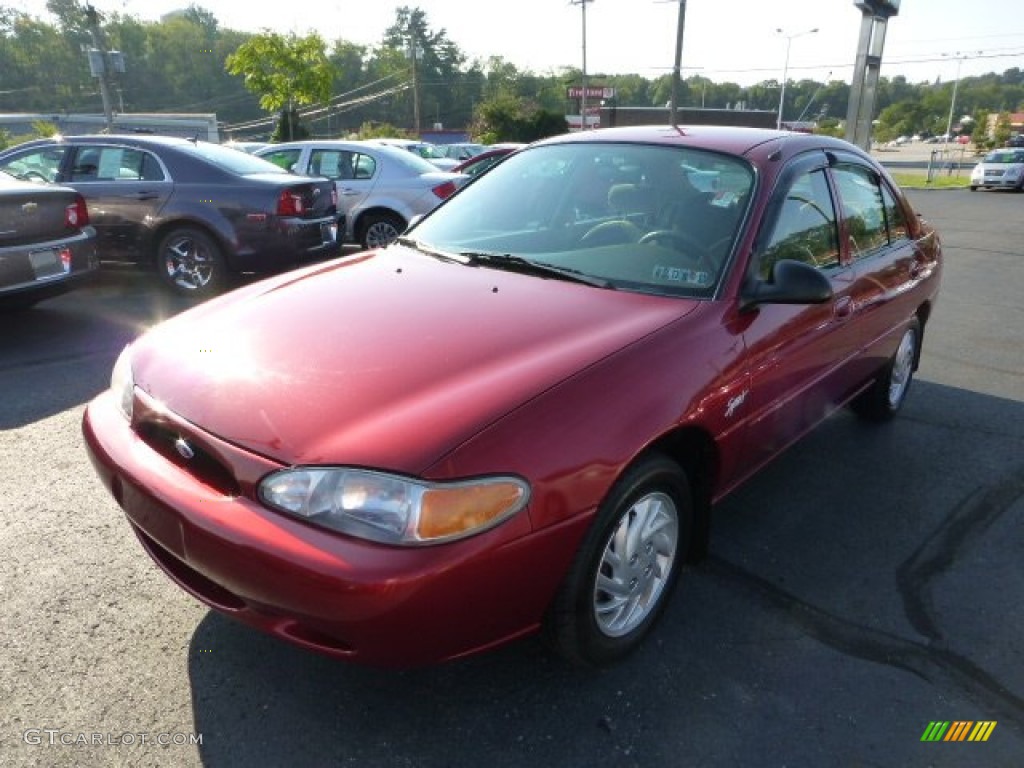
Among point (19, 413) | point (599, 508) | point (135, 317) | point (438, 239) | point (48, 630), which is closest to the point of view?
point (599, 508)

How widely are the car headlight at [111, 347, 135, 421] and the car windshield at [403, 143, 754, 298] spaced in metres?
1.29

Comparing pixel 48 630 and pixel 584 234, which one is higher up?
pixel 584 234

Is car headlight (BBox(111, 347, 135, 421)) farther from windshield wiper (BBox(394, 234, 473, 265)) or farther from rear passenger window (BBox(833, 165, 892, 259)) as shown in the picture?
rear passenger window (BBox(833, 165, 892, 259))

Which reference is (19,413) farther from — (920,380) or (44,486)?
(920,380)

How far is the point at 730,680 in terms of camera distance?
2.35 metres

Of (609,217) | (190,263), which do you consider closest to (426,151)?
(190,263)

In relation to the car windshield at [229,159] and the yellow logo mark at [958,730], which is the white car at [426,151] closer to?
the car windshield at [229,159]

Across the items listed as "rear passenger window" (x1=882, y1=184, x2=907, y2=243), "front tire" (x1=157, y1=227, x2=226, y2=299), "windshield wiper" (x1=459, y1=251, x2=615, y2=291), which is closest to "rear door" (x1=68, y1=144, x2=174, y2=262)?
"front tire" (x1=157, y1=227, x2=226, y2=299)

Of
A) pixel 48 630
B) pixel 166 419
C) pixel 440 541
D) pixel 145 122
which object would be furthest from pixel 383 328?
pixel 145 122

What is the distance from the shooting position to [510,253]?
3029 mm

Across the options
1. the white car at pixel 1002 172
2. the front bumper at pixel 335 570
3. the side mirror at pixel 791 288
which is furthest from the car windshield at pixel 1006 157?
the front bumper at pixel 335 570

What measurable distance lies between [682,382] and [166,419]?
5.10 ft

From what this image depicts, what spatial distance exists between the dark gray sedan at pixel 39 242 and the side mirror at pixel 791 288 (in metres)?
5.13

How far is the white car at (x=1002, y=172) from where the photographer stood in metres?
25.8
